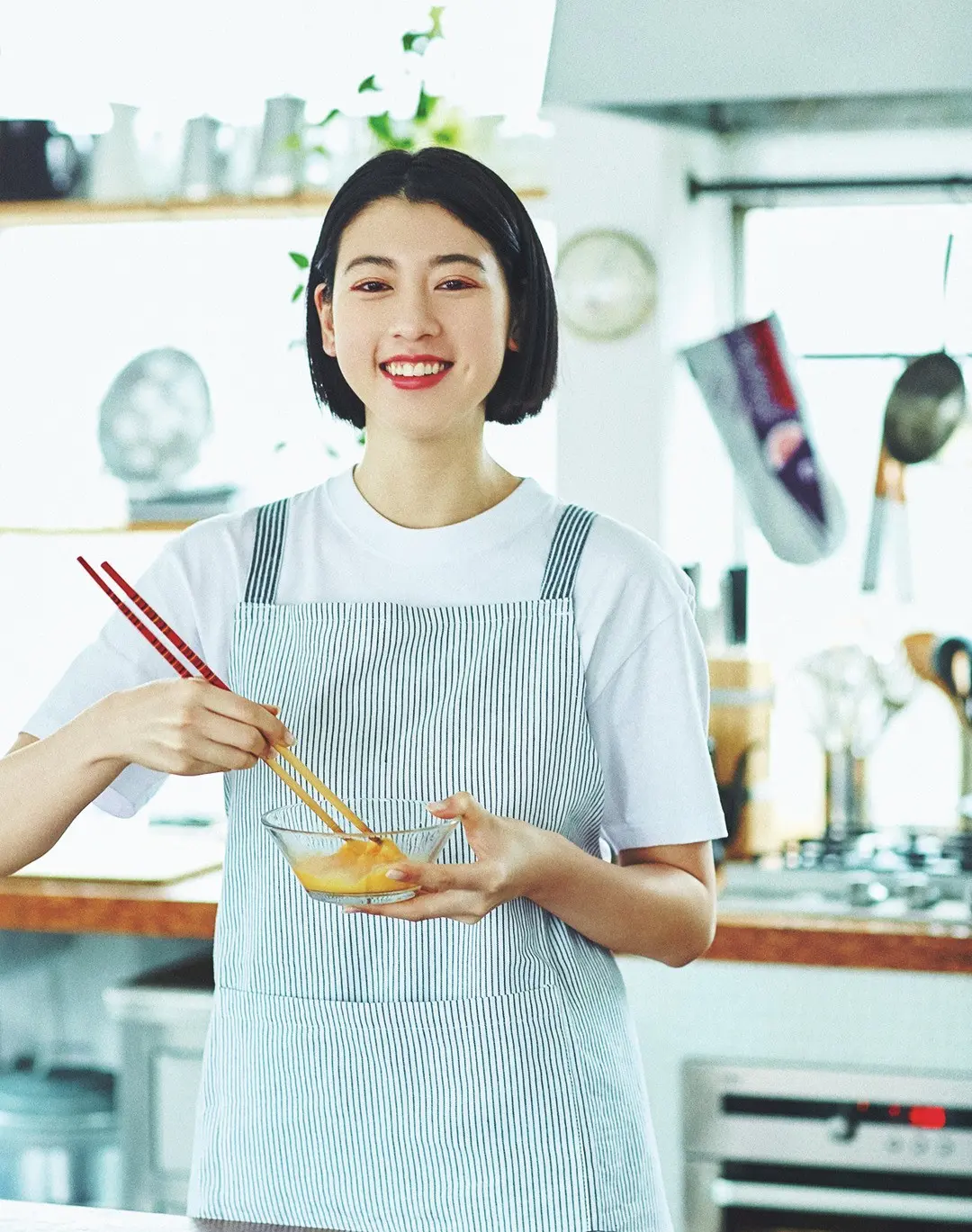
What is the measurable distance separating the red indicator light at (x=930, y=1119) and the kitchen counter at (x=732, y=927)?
0.66ft

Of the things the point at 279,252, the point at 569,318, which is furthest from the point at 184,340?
the point at 569,318

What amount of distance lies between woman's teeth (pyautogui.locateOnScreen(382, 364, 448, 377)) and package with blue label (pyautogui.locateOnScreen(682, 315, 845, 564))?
1.66 meters

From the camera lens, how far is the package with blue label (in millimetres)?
2916

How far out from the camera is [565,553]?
1399 mm

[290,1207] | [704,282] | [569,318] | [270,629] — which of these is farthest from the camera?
[704,282]

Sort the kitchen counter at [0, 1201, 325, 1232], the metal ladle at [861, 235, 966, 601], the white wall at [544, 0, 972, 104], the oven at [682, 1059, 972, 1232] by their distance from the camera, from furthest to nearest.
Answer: the metal ladle at [861, 235, 966, 601] < the oven at [682, 1059, 972, 1232] < the white wall at [544, 0, 972, 104] < the kitchen counter at [0, 1201, 325, 1232]

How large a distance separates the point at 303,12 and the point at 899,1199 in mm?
2418

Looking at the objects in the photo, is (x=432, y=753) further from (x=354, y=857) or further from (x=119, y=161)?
(x=119, y=161)

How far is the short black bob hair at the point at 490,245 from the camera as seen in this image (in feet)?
4.41

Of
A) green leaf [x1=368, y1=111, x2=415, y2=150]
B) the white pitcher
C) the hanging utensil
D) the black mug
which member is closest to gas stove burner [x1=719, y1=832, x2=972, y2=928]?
the hanging utensil

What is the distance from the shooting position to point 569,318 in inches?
109

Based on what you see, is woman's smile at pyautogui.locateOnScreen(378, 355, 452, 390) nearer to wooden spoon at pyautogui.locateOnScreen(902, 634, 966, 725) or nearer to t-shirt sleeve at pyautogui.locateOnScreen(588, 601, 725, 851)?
t-shirt sleeve at pyautogui.locateOnScreen(588, 601, 725, 851)

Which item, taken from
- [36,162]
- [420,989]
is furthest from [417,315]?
[36,162]

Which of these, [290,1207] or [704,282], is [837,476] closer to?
[704,282]
